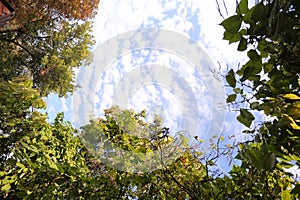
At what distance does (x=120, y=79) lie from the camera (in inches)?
167

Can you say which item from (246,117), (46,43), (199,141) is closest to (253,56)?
(246,117)

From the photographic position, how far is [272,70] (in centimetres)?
87

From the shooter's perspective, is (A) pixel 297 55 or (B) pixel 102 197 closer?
(A) pixel 297 55

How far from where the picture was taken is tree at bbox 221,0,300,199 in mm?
703

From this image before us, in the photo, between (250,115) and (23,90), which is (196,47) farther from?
(250,115)

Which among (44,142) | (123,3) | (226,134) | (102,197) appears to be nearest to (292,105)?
(102,197)

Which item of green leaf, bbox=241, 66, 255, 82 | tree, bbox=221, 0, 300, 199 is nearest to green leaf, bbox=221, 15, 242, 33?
tree, bbox=221, 0, 300, 199

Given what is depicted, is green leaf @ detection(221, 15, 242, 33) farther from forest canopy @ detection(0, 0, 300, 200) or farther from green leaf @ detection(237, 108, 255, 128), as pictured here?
green leaf @ detection(237, 108, 255, 128)

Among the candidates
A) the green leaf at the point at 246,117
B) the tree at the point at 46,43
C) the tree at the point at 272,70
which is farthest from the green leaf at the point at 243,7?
the tree at the point at 46,43

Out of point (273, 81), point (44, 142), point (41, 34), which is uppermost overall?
point (41, 34)

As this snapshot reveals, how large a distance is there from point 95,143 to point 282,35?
101 inches

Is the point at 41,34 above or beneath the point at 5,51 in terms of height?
above

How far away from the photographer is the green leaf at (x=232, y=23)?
70 centimetres

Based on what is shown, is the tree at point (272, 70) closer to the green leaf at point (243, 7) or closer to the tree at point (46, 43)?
the green leaf at point (243, 7)
